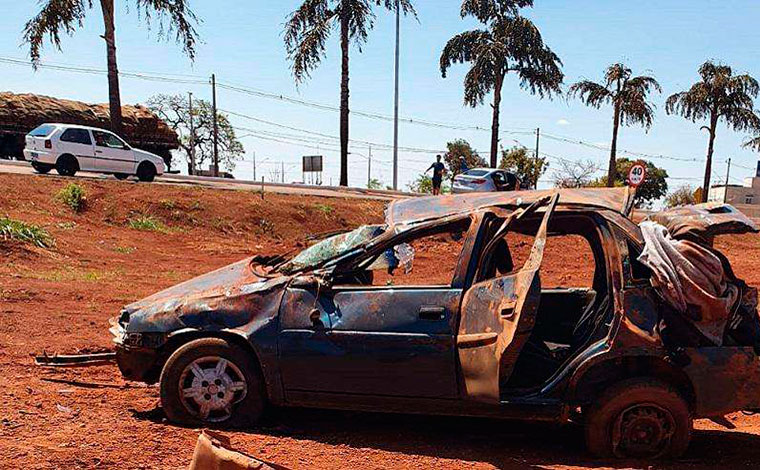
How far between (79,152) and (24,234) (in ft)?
28.2

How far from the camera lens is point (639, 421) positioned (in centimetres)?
434

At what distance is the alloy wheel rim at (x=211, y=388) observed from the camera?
463cm

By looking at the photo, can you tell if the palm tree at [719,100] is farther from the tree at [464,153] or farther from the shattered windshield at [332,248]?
the shattered windshield at [332,248]

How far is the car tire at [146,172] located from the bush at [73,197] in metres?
5.32

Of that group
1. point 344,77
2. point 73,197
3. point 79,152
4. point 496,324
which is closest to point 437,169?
point 344,77

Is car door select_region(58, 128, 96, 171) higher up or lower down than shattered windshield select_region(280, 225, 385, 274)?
higher up

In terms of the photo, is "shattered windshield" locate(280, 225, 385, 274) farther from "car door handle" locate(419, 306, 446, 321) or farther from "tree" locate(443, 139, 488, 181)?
"tree" locate(443, 139, 488, 181)

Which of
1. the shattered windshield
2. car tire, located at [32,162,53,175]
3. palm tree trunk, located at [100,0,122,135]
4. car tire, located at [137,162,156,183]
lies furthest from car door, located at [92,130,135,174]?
the shattered windshield

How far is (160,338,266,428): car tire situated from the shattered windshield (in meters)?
0.73

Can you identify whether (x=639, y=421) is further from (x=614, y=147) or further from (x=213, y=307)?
(x=614, y=147)

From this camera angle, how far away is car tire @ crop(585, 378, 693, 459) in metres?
4.29

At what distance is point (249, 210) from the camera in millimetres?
18266

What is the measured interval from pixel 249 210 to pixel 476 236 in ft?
46.9

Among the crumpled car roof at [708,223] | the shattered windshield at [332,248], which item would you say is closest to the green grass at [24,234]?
the shattered windshield at [332,248]
